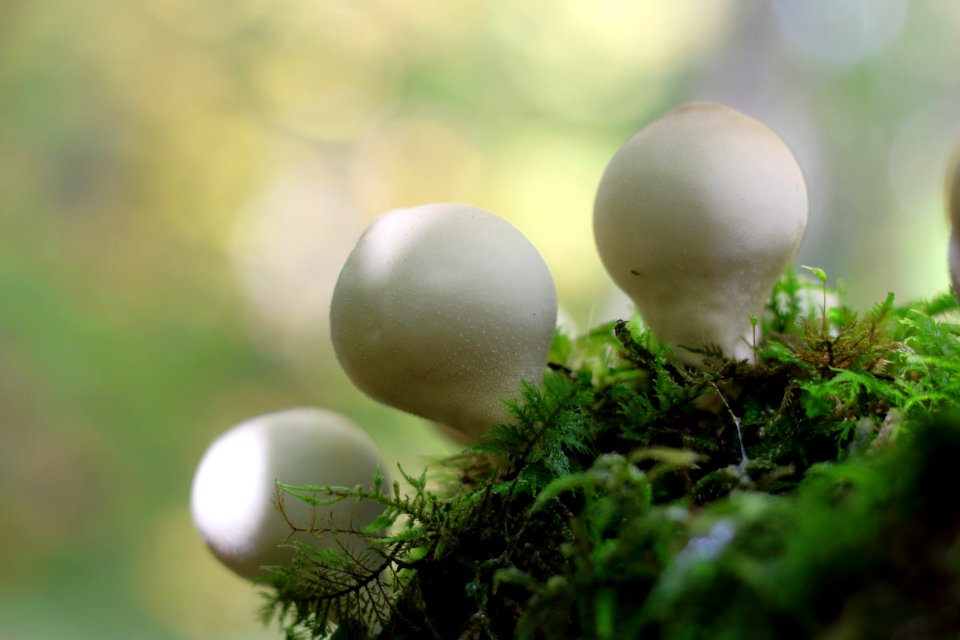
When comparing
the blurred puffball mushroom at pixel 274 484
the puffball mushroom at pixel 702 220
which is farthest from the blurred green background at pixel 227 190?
the puffball mushroom at pixel 702 220

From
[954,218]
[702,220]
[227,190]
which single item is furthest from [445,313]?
[227,190]

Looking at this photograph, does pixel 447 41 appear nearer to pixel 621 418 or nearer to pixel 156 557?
pixel 156 557

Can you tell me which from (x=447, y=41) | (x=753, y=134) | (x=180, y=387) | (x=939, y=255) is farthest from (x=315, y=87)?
(x=753, y=134)

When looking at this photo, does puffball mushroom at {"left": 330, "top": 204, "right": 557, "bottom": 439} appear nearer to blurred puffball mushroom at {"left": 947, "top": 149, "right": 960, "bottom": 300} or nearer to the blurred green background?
blurred puffball mushroom at {"left": 947, "top": 149, "right": 960, "bottom": 300}

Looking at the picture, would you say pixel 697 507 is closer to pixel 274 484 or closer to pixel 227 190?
pixel 274 484

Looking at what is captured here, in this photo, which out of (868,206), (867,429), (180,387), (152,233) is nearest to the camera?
(867,429)

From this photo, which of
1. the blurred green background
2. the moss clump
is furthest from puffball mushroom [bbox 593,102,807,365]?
the blurred green background
